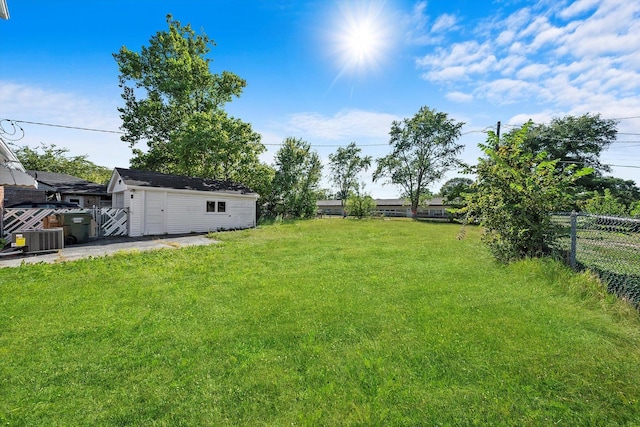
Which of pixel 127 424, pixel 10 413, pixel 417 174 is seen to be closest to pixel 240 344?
pixel 127 424

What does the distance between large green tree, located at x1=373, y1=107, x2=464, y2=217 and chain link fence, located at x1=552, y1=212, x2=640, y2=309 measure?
3308 centimetres

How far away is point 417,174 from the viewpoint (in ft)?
124

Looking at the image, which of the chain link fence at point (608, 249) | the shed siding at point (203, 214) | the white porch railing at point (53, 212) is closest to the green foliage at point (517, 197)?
the chain link fence at point (608, 249)

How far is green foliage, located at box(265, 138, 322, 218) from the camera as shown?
25.8 metres

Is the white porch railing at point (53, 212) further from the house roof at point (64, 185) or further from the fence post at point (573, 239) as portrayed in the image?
the fence post at point (573, 239)

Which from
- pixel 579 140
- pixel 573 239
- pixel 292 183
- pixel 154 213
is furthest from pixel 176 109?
pixel 579 140

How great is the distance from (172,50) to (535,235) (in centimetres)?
2939

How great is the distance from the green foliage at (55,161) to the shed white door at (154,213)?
24.6 metres

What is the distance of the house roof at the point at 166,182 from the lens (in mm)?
12654

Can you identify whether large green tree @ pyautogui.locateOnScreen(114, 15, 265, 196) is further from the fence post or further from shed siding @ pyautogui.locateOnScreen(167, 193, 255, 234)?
the fence post

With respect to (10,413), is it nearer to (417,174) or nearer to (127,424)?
(127,424)

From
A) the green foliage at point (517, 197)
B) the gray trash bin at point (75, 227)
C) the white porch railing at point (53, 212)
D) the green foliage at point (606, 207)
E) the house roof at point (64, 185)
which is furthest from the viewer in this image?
the house roof at point (64, 185)

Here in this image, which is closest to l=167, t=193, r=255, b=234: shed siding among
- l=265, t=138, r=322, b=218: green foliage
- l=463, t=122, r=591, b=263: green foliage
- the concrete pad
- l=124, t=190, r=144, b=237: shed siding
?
l=124, t=190, r=144, b=237: shed siding

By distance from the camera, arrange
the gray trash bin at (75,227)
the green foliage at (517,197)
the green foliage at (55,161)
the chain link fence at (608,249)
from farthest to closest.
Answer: the green foliage at (55,161)
the gray trash bin at (75,227)
the green foliage at (517,197)
the chain link fence at (608,249)
